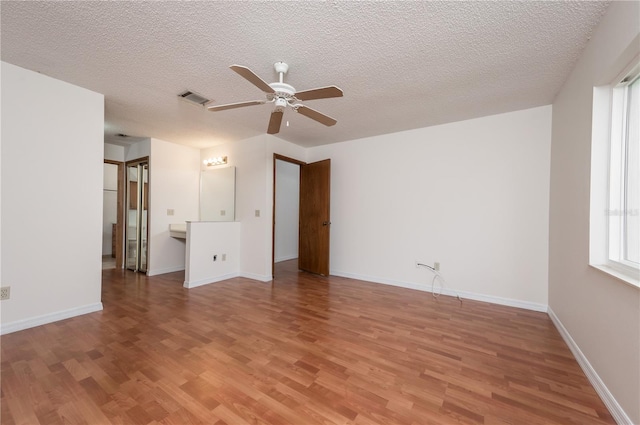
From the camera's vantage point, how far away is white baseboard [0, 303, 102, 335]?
2.31 metres

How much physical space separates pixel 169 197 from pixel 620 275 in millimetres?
5568

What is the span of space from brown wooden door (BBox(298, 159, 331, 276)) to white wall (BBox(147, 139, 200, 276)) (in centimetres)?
219

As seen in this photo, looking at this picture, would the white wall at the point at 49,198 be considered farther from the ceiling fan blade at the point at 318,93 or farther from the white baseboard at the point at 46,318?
the ceiling fan blade at the point at 318,93

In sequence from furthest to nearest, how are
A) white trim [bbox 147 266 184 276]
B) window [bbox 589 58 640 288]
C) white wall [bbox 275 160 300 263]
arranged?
white wall [bbox 275 160 300 263]
white trim [bbox 147 266 184 276]
window [bbox 589 58 640 288]

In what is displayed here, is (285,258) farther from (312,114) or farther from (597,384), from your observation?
(597,384)

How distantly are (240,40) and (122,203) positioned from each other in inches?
180

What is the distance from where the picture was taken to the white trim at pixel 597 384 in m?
1.37

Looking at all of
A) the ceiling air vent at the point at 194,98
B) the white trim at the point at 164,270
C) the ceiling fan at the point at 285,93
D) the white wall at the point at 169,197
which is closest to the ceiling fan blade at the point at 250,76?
the ceiling fan at the point at 285,93

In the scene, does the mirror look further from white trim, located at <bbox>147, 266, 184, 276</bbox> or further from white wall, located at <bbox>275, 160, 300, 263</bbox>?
white wall, located at <bbox>275, 160, 300, 263</bbox>

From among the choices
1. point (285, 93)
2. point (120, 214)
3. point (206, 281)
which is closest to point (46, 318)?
point (206, 281)

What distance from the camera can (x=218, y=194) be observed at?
4.91 m

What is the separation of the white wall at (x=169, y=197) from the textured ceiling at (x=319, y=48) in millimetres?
1511

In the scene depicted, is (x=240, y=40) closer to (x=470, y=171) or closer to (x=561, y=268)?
(x=470, y=171)

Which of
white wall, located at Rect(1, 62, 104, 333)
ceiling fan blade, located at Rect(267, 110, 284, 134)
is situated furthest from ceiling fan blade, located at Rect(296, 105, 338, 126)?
white wall, located at Rect(1, 62, 104, 333)
